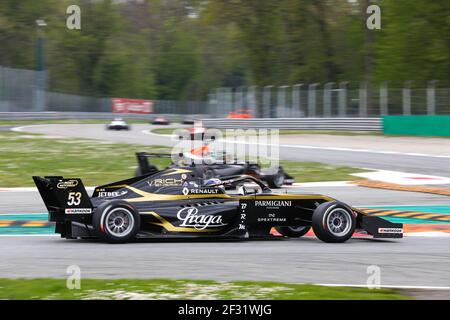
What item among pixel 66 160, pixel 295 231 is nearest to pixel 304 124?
pixel 66 160

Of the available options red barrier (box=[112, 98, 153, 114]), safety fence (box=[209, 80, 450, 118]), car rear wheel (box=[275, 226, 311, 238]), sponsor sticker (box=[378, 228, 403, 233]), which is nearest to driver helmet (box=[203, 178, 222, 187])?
car rear wheel (box=[275, 226, 311, 238])

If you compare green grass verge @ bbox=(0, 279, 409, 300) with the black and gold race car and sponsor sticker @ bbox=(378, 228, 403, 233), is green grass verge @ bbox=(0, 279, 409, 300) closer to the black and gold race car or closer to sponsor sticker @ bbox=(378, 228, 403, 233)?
the black and gold race car

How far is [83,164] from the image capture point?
24219mm

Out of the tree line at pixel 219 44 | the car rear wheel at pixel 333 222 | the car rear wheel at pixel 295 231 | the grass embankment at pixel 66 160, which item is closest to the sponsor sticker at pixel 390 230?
the car rear wheel at pixel 333 222

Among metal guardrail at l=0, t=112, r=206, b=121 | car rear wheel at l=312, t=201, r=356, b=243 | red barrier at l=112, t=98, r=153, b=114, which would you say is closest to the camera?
car rear wheel at l=312, t=201, r=356, b=243

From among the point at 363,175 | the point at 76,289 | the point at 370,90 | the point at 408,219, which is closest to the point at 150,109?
the point at 370,90

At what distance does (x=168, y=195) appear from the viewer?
11.3 metres

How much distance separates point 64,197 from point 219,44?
291 feet

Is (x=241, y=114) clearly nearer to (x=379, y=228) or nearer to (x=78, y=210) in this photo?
(x=379, y=228)

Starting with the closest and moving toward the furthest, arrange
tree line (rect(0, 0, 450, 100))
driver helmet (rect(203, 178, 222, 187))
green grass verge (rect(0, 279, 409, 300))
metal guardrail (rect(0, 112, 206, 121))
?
green grass verge (rect(0, 279, 409, 300)), driver helmet (rect(203, 178, 222, 187)), tree line (rect(0, 0, 450, 100)), metal guardrail (rect(0, 112, 206, 121))

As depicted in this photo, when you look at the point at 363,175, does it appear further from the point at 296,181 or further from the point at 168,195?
the point at 168,195

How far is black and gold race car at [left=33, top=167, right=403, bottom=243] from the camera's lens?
1090cm

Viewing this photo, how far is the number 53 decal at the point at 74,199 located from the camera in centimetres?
1090
